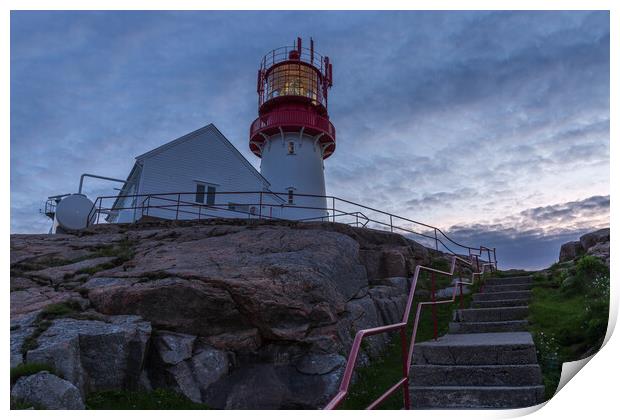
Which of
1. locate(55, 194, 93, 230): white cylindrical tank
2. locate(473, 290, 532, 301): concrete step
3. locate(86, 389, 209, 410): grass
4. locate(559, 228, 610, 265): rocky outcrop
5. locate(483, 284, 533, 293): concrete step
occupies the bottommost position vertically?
locate(86, 389, 209, 410): grass

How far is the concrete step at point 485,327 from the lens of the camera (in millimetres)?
8587

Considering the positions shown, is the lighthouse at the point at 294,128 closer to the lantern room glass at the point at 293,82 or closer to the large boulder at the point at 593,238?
the lantern room glass at the point at 293,82

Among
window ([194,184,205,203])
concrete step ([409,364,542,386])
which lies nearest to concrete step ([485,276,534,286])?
concrete step ([409,364,542,386])

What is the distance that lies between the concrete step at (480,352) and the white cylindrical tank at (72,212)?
18974 mm

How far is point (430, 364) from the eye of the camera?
7039 millimetres

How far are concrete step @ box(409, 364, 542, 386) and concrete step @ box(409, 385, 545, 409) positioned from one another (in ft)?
0.79

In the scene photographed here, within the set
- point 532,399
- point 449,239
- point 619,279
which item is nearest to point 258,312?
point 532,399

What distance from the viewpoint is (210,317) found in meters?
9.12

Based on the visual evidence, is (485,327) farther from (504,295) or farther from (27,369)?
(27,369)

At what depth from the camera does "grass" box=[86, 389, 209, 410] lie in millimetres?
7146

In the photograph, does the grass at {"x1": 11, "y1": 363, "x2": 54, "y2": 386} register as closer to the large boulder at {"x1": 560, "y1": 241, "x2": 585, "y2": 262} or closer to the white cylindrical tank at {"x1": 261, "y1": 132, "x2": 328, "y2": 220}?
the large boulder at {"x1": 560, "y1": 241, "x2": 585, "y2": 262}

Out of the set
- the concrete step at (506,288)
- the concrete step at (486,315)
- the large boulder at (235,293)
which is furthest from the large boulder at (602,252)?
the large boulder at (235,293)
